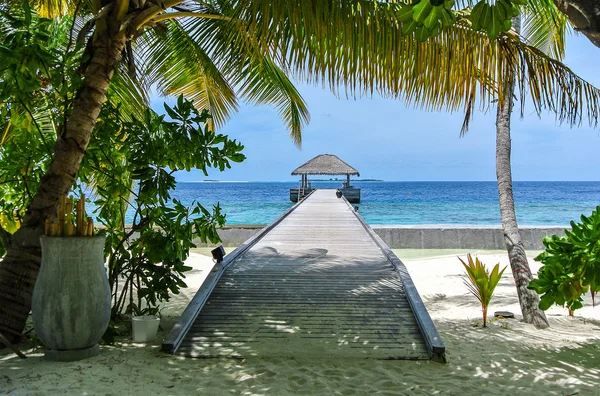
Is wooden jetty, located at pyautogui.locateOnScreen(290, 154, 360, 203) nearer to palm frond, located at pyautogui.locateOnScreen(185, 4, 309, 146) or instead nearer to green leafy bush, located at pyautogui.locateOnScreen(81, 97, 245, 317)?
palm frond, located at pyautogui.locateOnScreen(185, 4, 309, 146)

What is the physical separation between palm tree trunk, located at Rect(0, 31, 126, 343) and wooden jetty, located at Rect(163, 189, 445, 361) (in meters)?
1.10

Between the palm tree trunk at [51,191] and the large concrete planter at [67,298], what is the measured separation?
0.47 metres

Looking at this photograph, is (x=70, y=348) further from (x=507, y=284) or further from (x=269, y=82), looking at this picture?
(x=507, y=284)

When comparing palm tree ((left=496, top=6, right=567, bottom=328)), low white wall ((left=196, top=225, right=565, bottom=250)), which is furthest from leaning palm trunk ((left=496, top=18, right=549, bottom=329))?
low white wall ((left=196, top=225, right=565, bottom=250))

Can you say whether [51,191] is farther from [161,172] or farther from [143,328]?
[143,328]

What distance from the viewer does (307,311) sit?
4461 millimetres

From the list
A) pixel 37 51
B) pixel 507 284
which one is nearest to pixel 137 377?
pixel 37 51

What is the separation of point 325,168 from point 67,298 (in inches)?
1020

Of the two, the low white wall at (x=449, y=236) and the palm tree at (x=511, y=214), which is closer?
the palm tree at (x=511, y=214)

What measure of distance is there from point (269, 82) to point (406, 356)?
4.62 metres

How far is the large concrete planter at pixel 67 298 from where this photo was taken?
3309 millimetres

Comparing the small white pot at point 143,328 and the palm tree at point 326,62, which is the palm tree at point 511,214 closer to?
the palm tree at point 326,62

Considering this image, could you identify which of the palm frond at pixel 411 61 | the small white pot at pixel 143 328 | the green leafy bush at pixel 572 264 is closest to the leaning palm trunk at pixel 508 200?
the palm frond at pixel 411 61

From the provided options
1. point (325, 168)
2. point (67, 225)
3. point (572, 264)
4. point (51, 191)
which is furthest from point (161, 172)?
point (325, 168)
